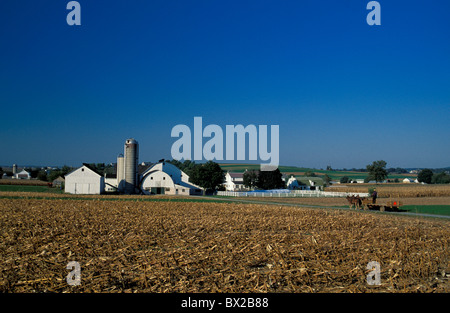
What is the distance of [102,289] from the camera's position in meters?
9.24

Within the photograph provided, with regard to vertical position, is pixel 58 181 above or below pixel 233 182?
above

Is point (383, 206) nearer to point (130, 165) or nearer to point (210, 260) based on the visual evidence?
point (210, 260)

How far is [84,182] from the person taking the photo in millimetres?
67500

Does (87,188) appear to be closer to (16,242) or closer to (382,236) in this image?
(16,242)

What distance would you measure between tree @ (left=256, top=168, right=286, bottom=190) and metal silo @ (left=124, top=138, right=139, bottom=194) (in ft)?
107

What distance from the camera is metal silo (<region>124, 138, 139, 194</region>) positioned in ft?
232

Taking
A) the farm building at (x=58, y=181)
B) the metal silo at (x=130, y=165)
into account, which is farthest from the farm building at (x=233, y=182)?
the metal silo at (x=130, y=165)

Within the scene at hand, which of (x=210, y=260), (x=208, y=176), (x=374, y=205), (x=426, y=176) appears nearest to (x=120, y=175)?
(x=208, y=176)

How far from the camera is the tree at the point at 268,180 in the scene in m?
92.1

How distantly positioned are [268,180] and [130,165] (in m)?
34.9

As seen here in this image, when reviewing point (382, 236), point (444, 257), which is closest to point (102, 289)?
point (444, 257)

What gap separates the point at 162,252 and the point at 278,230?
363 inches

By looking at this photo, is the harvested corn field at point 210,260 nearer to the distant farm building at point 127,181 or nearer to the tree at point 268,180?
the distant farm building at point 127,181

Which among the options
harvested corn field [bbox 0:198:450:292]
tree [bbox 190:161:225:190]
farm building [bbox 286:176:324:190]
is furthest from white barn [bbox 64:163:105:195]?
farm building [bbox 286:176:324:190]
